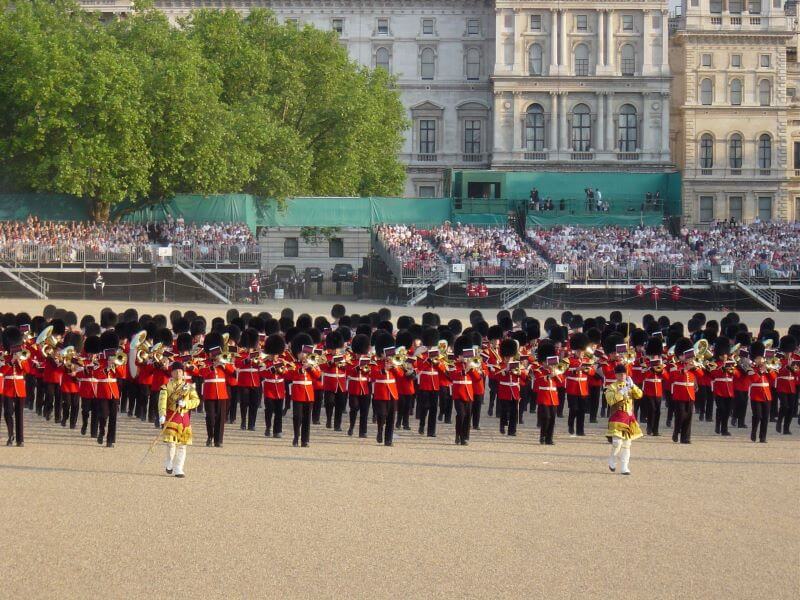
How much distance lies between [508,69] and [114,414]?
59.3 metres

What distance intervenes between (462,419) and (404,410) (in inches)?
84.1

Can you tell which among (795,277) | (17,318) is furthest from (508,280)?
(17,318)

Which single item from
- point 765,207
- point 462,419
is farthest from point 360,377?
point 765,207

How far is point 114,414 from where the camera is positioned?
19641 mm

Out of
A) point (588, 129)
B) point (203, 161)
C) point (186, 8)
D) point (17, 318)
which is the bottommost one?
point (17, 318)

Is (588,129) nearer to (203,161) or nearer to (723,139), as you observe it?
(723,139)

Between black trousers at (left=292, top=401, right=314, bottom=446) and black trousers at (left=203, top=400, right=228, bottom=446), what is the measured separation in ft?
3.39

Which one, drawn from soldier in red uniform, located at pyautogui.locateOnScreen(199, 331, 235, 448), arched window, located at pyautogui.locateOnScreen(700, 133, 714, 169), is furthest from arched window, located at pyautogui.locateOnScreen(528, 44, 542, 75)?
soldier in red uniform, located at pyautogui.locateOnScreen(199, 331, 235, 448)

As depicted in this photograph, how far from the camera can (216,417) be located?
65.0 feet

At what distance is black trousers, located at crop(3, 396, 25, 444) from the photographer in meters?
19.3

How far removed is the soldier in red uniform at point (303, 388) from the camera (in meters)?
19.8

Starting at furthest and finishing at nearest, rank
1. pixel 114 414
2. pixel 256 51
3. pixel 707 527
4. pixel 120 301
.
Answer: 1. pixel 256 51
2. pixel 120 301
3. pixel 114 414
4. pixel 707 527

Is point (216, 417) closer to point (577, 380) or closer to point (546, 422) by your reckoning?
point (546, 422)

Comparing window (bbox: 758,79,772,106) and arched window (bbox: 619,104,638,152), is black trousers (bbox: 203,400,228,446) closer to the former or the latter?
arched window (bbox: 619,104,638,152)
